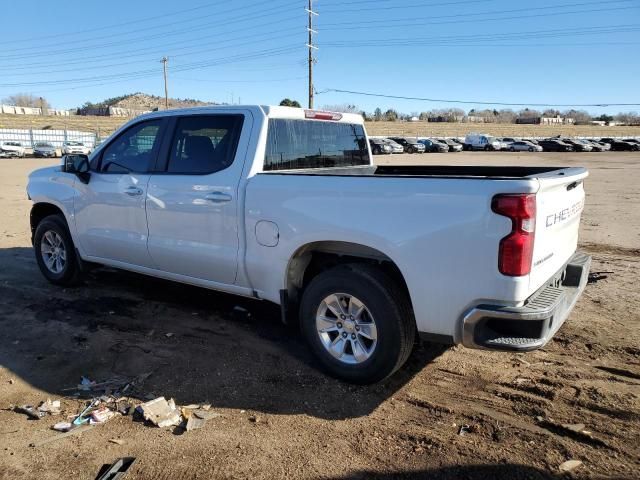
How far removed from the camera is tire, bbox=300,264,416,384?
3.54m

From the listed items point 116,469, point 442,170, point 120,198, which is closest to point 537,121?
point 442,170

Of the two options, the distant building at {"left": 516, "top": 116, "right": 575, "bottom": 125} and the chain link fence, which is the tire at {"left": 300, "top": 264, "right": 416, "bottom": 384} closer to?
the chain link fence

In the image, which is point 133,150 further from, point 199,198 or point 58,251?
point 58,251

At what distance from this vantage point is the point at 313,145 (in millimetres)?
5031

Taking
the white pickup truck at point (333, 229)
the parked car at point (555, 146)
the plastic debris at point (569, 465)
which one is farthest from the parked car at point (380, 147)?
the plastic debris at point (569, 465)

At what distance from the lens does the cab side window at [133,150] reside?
5.07m

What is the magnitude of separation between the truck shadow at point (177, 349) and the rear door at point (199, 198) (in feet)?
2.05

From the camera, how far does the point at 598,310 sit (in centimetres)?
523

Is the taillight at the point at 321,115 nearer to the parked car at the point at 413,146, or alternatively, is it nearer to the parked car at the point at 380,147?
the parked car at the point at 380,147

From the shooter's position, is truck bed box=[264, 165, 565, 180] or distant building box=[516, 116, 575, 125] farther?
distant building box=[516, 116, 575, 125]

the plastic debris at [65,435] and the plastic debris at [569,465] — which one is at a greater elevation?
the plastic debris at [569,465]

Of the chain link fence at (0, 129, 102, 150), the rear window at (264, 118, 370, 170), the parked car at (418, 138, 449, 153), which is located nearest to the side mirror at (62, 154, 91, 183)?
the rear window at (264, 118, 370, 170)

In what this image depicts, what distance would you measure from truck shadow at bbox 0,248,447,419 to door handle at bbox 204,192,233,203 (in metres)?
1.27

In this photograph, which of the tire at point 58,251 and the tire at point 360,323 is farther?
the tire at point 58,251
